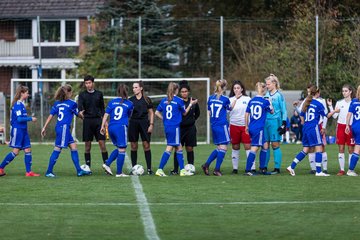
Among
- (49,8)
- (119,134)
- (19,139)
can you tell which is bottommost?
(19,139)

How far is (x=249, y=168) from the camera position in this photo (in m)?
18.0

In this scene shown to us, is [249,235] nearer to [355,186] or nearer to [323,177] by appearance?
[355,186]

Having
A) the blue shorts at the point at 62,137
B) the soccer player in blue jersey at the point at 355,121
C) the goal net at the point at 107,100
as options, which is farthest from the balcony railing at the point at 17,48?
the soccer player in blue jersey at the point at 355,121

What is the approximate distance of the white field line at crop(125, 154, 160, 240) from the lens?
35.6 ft

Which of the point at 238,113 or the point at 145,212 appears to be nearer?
the point at 145,212

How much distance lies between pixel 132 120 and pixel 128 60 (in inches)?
634

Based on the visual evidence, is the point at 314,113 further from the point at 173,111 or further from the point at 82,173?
the point at 82,173

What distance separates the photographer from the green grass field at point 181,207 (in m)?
11.0

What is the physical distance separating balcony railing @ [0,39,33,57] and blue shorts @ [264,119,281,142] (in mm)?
27350

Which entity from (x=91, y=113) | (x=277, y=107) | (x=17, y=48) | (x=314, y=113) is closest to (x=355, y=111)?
(x=314, y=113)

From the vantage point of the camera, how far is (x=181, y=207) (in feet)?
43.0

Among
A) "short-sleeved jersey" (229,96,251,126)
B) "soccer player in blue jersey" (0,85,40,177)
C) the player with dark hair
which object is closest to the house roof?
"short-sleeved jersey" (229,96,251,126)

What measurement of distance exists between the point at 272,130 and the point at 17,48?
29.4 metres

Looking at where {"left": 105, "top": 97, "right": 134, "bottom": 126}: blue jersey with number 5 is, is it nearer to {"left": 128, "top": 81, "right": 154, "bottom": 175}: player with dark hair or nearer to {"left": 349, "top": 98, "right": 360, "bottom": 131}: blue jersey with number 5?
{"left": 128, "top": 81, "right": 154, "bottom": 175}: player with dark hair
